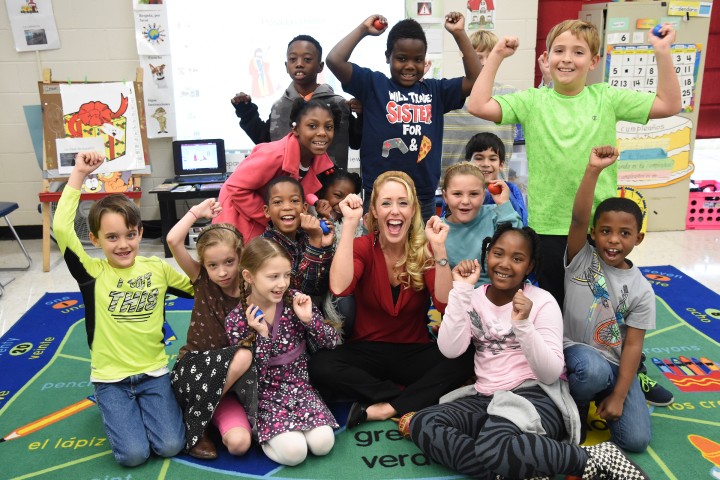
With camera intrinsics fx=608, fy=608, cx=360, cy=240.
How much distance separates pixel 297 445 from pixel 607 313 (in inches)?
43.4

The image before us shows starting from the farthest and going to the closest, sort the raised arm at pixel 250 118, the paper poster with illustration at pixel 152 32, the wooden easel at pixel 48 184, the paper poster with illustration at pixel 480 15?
the paper poster with illustration at pixel 480 15 → the paper poster with illustration at pixel 152 32 → the wooden easel at pixel 48 184 → the raised arm at pixel 250 118

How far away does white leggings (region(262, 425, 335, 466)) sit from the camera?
1.86 meters

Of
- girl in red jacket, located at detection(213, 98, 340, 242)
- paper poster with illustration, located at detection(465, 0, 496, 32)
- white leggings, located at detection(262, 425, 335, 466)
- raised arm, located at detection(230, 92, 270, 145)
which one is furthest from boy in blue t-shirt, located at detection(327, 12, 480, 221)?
paper poster with illustration, located at detection(465, 0, 496, 32)

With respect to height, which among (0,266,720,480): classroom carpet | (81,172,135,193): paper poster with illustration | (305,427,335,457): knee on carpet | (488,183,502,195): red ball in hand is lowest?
(0,266,720,480): classroom carpet

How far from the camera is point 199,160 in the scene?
14.5 feet

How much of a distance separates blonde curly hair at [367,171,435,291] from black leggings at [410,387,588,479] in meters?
0.45

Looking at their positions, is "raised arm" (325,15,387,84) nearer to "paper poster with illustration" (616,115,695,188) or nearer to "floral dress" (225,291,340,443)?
"floral dress" (225,291,340,443)

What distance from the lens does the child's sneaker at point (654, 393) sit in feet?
7.11

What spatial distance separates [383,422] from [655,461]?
86cm

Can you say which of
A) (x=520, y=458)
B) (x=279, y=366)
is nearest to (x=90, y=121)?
(x=279, y=366)

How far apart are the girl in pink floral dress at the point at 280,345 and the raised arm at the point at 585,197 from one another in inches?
34.4

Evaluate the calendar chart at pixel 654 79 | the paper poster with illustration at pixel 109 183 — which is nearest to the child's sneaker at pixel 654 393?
the calendar chart at pixel 654 79

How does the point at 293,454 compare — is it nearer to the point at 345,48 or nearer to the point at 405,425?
the point at 405,425

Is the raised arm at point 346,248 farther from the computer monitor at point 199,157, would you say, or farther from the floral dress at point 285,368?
the computer monitor at point 199,157
